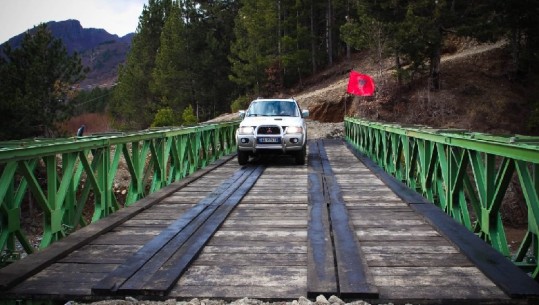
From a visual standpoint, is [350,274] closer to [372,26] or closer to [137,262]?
[137,262]

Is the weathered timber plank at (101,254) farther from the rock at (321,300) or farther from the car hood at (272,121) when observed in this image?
the car hood at (272,121)

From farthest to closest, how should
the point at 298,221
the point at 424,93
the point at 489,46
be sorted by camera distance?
the point at 489,46, the point at 424,93, the point at 298,221

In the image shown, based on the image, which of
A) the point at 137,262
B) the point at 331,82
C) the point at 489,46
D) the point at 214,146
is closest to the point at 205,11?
the point at 331,82

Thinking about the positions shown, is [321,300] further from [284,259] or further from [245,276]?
[284,259]

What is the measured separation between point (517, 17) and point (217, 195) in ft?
90.1

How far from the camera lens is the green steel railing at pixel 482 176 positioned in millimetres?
4059

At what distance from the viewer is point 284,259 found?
14.7ft

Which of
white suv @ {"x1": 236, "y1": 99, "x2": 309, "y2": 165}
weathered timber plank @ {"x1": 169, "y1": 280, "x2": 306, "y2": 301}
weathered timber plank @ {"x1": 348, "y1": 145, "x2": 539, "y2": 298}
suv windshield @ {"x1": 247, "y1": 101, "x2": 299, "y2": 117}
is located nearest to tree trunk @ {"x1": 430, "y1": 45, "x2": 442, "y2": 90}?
suv windshield @ {"x1": 247, "y1": 101, "x2": 299, "y2": 117}

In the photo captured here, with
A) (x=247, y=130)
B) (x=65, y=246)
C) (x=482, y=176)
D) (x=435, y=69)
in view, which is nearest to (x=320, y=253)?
(x=482, y=176)

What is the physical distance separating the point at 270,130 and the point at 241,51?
35011 mm

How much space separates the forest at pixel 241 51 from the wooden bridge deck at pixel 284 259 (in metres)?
22.2

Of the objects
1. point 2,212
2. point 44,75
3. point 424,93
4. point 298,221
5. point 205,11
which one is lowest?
point 298,221

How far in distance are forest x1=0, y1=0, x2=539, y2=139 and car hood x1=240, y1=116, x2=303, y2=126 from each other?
1620 cm

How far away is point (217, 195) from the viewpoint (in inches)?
316
